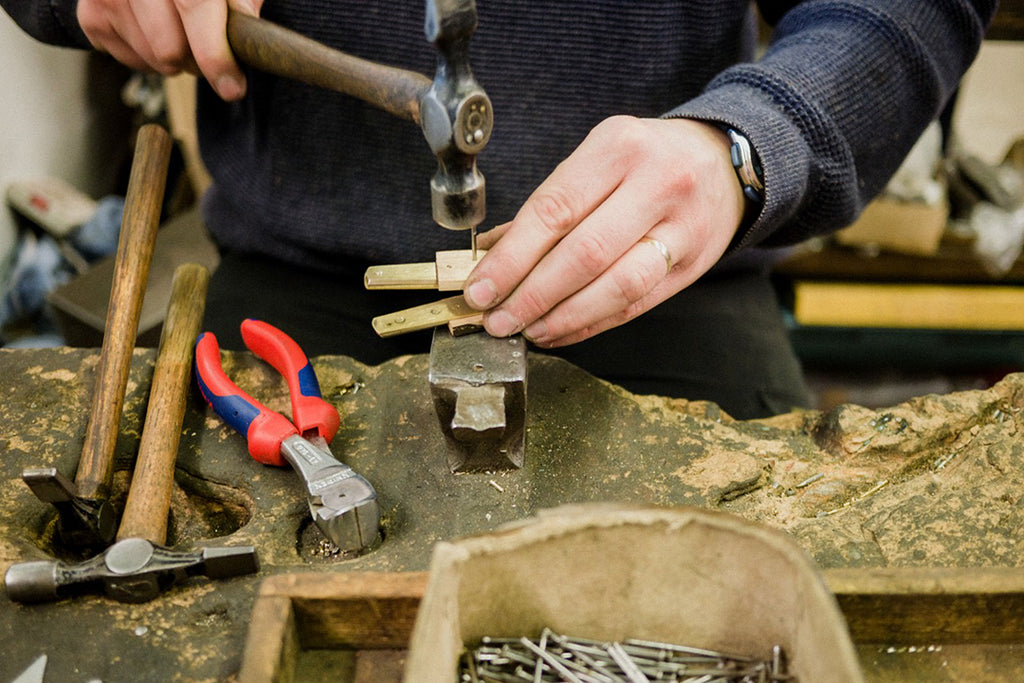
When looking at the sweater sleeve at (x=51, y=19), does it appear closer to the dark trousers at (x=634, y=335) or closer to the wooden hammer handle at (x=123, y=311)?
the wooden hammer handle at (x=123, y=311)

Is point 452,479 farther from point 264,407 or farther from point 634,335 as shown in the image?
point 634,335

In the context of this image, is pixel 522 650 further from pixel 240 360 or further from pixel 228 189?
pixel 228 189

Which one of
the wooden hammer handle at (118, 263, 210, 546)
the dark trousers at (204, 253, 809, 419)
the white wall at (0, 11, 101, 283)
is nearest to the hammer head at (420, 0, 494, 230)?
the wooden hammer handle at (118, 263, 210, 546)

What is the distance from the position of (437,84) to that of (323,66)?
0.95ft

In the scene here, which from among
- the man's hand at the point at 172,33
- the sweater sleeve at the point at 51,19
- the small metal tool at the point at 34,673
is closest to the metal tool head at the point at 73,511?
the small metal tool at the point at 34,673

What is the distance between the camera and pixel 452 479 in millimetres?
1139

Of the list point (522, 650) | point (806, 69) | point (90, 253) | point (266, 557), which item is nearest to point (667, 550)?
point (522, 650)

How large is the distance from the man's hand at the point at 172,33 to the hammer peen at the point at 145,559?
1.79ft

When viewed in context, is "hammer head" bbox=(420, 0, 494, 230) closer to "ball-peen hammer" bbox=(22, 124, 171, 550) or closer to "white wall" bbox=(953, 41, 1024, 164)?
"ball-peen hammer" bbox=(22, 124, 171, 550)

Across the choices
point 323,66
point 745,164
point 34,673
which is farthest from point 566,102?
point 34,673

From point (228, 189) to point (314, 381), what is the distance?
26.3 inches

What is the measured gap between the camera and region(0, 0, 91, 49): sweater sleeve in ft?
4.73

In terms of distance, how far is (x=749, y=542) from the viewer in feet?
2.77

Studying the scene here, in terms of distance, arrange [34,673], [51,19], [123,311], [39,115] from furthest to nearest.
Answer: [39,115] < [51,19] < [123,311] < [34,673]
